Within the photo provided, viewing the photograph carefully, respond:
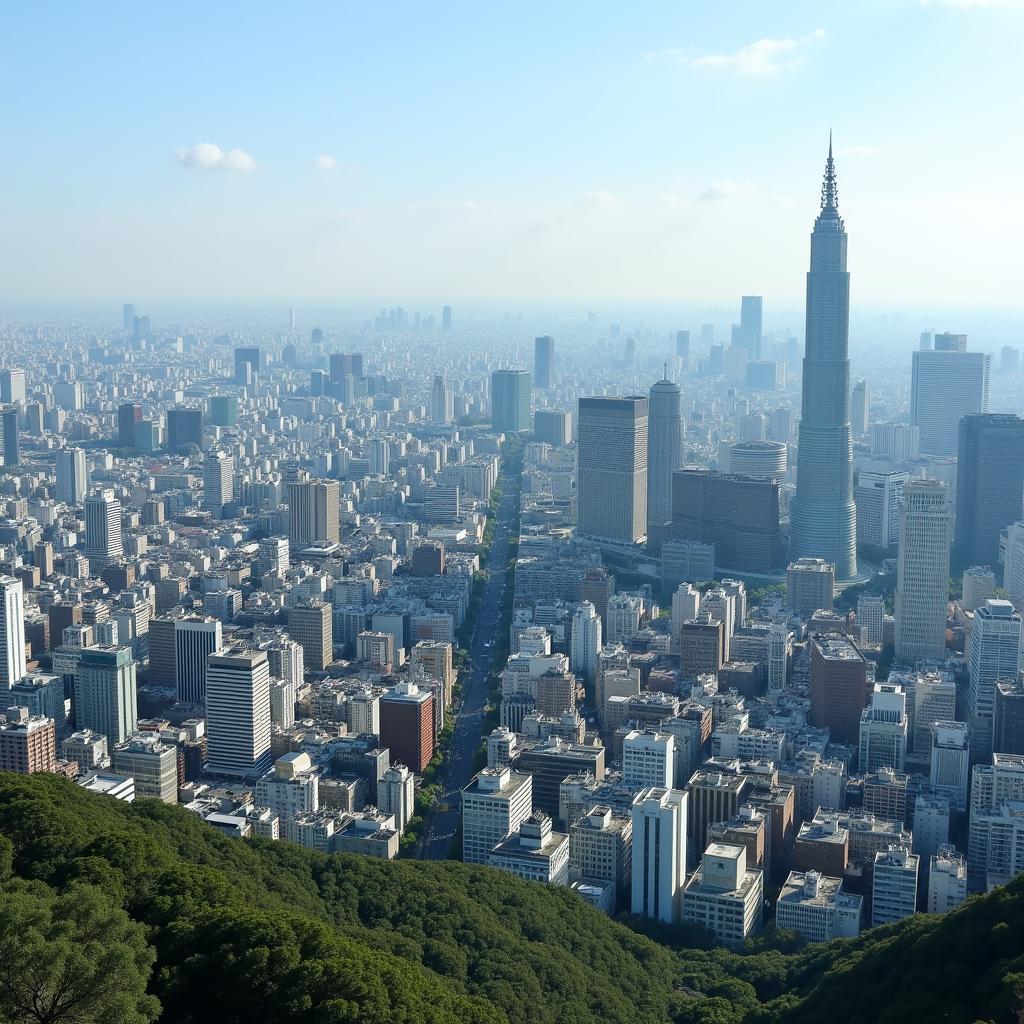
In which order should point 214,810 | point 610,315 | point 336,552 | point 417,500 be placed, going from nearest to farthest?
point 214,810 < point 336,552 < point 417,500 < point 610,315

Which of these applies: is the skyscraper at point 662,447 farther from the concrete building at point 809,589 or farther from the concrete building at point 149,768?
the concrete building at point 149,768

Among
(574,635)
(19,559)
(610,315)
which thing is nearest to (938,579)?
(574,635)

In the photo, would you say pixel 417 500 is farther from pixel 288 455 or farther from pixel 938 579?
pixel 938 579

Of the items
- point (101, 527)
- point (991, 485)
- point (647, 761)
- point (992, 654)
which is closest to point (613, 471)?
point (991, 485)

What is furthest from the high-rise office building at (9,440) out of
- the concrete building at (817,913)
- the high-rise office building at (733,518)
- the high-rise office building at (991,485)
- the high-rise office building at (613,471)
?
the concrete building at (817,913)

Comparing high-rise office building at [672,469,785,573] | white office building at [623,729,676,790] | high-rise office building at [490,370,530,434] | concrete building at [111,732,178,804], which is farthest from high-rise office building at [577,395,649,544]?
high-rise office building at [490,370,530,434]
